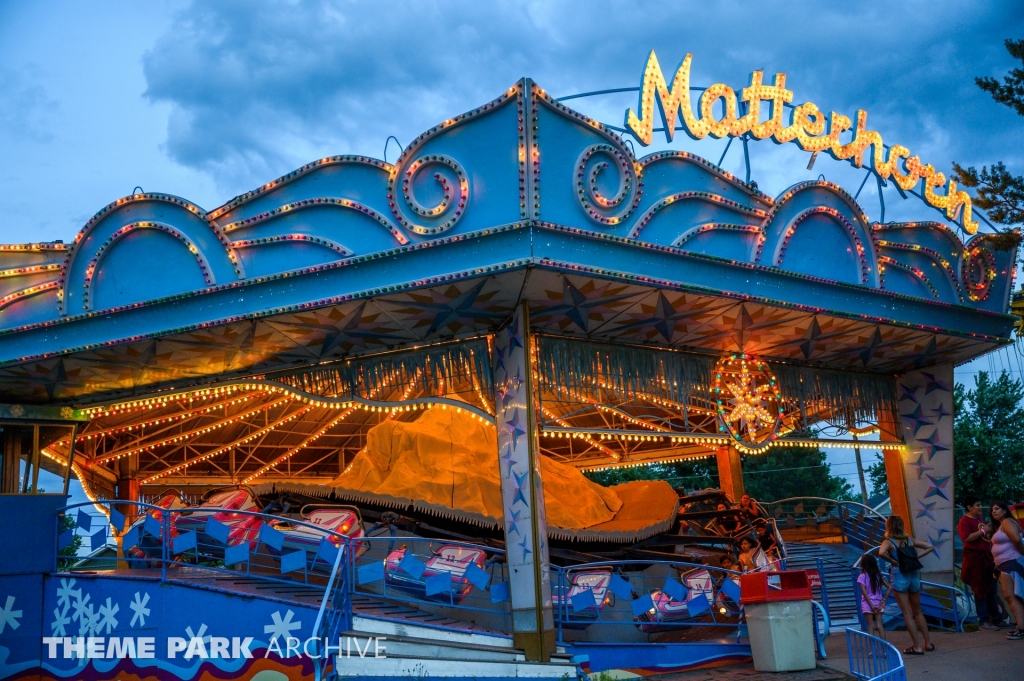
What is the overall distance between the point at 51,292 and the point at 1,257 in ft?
3.34

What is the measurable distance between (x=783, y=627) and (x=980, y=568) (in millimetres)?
4645

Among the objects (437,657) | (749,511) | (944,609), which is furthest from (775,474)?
(437,657)

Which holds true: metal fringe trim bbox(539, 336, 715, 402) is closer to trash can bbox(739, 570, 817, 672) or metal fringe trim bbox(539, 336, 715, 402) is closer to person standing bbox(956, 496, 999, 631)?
trash can bbox(739, 570, 817, 672)

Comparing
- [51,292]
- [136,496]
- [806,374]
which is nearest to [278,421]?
[136,496]

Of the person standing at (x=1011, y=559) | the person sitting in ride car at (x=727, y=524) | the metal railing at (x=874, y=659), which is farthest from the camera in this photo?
the person sitting in ride car at (x=727, y=524)

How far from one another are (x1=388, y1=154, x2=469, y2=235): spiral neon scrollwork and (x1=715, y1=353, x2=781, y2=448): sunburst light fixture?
5.27 m

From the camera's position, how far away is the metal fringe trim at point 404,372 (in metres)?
12.5

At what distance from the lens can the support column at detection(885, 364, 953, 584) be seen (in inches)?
639

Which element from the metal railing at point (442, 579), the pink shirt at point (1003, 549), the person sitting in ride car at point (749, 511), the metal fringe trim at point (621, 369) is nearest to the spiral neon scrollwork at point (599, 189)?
the metal fringe trim at point (621, 369)

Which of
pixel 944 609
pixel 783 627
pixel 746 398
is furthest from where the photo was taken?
pixel 746 398

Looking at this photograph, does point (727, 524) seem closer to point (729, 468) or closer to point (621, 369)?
point (621, 369)

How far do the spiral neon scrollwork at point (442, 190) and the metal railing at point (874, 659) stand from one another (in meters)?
6.01

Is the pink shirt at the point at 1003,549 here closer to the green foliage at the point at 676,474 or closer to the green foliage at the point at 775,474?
the green foliage at the point at 676,474

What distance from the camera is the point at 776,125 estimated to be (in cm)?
1324
